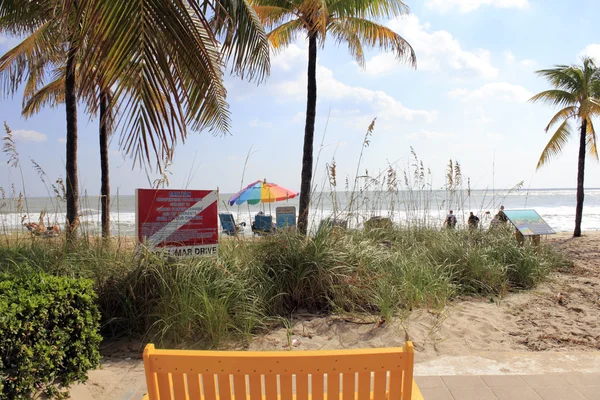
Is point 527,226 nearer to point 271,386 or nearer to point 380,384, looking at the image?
point 380,384

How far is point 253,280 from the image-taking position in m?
4.52

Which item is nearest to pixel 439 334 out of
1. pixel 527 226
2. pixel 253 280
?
Result: pixel 253 280

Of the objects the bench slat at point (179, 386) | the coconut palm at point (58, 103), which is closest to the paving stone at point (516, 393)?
the bench slat at point (179, 386)

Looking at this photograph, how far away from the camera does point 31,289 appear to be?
8.94 ft

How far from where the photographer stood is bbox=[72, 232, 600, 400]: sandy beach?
349 cm

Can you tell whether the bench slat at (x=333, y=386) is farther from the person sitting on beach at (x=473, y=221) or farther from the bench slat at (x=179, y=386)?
the person sitting on beach at (x=473, y=221)

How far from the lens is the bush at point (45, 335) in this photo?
227 cm

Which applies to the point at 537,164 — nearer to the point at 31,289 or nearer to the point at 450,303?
the point at 450,303

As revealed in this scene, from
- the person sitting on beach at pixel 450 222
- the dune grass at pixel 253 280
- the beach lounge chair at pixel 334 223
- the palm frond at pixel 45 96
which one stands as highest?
the palm frond at pixel 45 96

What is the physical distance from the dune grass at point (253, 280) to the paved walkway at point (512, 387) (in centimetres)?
129

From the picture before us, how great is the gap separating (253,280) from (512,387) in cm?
267

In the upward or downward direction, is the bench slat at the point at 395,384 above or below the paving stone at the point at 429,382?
above

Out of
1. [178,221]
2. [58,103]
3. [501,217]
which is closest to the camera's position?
[178,221]

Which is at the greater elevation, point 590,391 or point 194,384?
point 194,384
